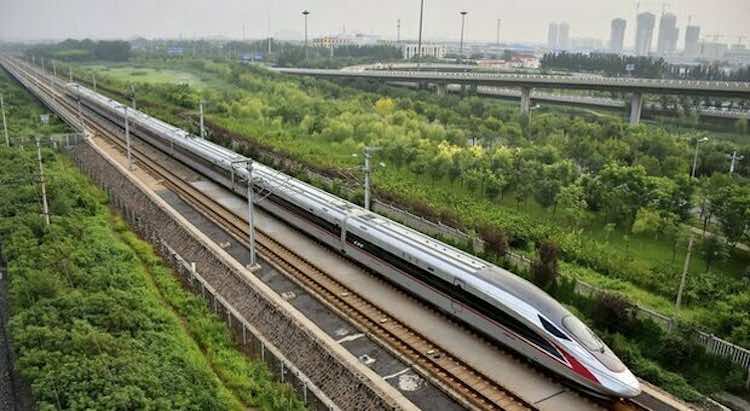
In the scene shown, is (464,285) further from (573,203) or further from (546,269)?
(573,203)

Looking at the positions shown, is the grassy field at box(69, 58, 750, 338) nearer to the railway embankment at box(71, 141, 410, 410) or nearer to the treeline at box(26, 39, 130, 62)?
the railway embankment at box(71, 141, 410, 410)

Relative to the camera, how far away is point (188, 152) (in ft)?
144

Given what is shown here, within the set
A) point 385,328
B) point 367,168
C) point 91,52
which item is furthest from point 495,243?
point 91,52

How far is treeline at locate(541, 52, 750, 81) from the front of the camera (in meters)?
102

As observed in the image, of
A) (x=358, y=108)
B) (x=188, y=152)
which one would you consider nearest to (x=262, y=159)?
(x=188, y=152)

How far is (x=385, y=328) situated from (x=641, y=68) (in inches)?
4201

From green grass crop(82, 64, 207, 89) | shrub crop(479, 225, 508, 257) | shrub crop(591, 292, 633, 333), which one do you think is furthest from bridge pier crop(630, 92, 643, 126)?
green grass crop(82, 64, 207, 89)

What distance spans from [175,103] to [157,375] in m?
63.7

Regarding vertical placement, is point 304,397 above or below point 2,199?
below

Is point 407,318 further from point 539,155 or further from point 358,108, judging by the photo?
point 358,108

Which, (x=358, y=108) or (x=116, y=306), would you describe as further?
Answer: (x=358, y=108)

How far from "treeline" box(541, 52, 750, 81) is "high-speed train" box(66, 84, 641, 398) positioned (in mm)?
90207

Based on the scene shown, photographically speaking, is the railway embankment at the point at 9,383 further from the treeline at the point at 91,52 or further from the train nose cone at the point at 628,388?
the treeline at the point at 91,52

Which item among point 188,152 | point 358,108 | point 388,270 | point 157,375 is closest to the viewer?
point 157,375
